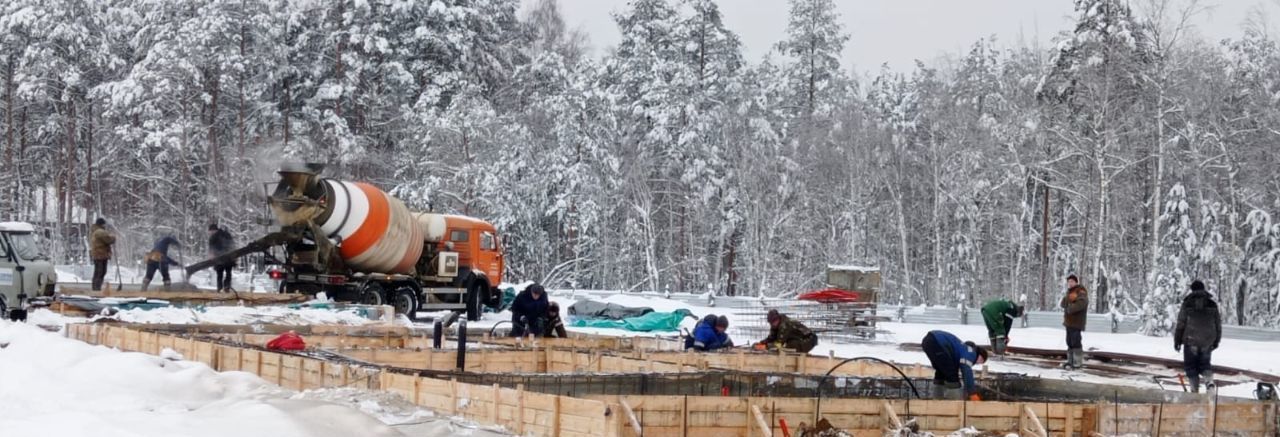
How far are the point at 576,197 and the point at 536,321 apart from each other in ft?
96.3

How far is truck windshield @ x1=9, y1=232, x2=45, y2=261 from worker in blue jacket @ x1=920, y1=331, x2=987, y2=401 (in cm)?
1405

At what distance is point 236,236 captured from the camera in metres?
46.9

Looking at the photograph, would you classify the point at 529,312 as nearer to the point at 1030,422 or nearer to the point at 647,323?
the point at 647,323

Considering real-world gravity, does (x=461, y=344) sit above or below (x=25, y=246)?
below

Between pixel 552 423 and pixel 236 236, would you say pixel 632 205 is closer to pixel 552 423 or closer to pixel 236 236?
pixel 236 236

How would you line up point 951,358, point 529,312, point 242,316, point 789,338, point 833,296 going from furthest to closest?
point 833,296 → point 242,316 → point 529,312 → point 789,338 → point 951,358

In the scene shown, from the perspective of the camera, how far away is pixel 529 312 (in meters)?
19.8

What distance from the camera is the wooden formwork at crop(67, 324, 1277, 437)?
36.4 ft

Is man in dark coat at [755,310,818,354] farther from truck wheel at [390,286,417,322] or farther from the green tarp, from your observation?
truck wheel at [390,286,417,322]

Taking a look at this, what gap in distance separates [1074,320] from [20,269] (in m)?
15.7

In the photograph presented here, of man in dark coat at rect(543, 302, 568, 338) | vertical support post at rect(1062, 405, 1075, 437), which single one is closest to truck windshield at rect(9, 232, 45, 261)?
man in dark coat at rect(543, 302, 568, 338)

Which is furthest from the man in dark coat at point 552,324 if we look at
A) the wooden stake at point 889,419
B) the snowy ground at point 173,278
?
the snowy ground at point 173,278

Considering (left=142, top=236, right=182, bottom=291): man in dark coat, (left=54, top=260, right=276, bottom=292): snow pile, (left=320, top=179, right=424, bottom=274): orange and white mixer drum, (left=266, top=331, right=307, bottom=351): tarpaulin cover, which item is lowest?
(left=266, top=331, right=307, bottom=351): tarpaulin cover

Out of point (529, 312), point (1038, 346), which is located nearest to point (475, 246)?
point (529, 312)
